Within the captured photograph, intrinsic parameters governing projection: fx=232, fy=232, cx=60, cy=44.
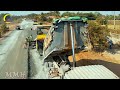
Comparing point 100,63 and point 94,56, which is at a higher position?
point 94,56

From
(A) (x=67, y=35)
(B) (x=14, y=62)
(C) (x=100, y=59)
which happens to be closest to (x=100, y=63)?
(C) (x=100, y=59)

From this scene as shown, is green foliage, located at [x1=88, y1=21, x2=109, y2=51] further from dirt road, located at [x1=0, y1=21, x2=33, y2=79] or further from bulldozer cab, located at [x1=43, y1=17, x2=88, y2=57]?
bulldozer cab, located at [x1=43, y1=17, x2=88, y2=57]

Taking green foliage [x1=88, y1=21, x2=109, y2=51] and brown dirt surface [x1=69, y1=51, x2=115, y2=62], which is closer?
brown dirt surface [x1=69, y1=51, x2=115, y2=62]

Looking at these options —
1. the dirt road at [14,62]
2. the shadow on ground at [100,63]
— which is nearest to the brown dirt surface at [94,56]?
the shadow on ground at [100,63]

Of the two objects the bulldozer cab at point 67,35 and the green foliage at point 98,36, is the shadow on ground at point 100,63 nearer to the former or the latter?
the green foliage at point 98,36

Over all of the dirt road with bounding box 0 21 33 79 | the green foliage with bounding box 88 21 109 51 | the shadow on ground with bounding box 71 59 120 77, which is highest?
the green foliage with bounding box 88 21 109 51

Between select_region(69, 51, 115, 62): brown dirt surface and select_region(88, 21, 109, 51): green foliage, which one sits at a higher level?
select_region(88, 21, 109, 51): green foliage

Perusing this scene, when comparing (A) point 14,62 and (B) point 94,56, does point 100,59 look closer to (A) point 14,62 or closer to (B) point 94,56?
(B) point 94,56

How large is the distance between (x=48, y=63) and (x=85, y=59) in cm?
408

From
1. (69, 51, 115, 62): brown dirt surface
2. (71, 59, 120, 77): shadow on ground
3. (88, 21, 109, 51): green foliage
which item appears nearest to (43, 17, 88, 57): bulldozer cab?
(71, 59, 120, 77): shadow on ground

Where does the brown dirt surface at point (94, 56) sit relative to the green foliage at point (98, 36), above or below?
below

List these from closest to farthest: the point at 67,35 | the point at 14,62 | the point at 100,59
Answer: the point at 67,35 → the point at 14,62 → the point at 100,59
